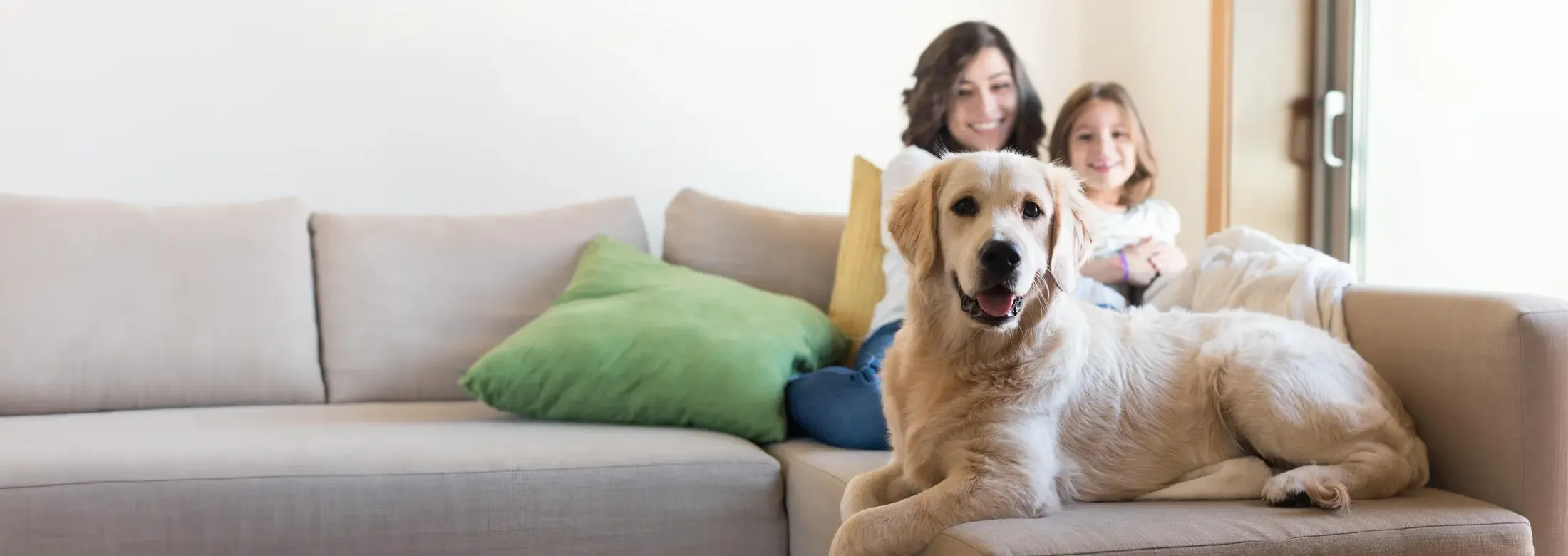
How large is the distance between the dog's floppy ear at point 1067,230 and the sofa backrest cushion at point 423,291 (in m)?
1.41

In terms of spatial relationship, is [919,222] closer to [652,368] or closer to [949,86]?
[652,368]

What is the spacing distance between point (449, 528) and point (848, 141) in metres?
1.82

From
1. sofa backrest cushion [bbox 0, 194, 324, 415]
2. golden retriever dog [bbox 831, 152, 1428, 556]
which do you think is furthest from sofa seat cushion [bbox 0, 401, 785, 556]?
golden retriever dog [bbox 831, 152, 1428, 556]

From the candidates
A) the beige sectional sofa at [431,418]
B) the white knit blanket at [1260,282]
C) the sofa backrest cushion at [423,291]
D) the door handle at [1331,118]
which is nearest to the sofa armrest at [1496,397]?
the beige sectional sofa at [431,418]

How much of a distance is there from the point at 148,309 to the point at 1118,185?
2.09 m

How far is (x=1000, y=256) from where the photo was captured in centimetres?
137

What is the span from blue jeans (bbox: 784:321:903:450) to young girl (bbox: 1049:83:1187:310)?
536mm

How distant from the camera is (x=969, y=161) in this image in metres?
1.50

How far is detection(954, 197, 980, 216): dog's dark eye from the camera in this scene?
1.47m

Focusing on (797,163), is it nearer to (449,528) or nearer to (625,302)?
(625,302)

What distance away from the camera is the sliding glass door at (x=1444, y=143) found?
2.44 m

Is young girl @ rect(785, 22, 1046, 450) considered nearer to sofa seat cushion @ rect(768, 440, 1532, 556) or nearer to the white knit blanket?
the white knit blanket

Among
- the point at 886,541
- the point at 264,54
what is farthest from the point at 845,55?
the point at 886,541

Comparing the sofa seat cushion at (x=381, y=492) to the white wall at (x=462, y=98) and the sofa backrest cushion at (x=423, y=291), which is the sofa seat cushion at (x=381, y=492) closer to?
the sofa backrest cushion at (x=423, y=291)
